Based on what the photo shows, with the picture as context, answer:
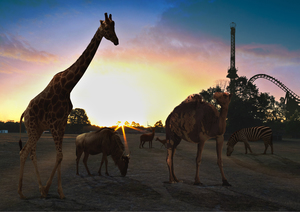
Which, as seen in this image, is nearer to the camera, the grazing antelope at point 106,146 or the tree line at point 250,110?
the grazing antelope at point 106,146

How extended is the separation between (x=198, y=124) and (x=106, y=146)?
3.84m

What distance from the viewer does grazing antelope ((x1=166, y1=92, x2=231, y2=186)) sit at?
685cm

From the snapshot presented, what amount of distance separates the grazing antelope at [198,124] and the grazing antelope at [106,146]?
6.71ft

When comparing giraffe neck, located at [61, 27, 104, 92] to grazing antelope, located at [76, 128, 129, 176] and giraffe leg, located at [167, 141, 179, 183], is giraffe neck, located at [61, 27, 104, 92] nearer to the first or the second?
grazing antelope, located at [76, 128, 129, 176]

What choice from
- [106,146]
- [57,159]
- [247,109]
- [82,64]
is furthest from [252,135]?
[247,109]

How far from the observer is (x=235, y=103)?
3934 centimetres

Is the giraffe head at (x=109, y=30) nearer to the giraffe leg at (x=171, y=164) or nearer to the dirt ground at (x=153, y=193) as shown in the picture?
the giraffe leg at (x=171, y=164)

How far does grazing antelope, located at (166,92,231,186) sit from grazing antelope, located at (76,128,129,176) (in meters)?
2.05

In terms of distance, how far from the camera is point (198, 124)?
6.97m

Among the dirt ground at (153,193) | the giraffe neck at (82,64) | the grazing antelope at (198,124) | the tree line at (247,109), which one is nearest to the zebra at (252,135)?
the dirt ground at (153,193)

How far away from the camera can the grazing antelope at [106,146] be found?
8367mm

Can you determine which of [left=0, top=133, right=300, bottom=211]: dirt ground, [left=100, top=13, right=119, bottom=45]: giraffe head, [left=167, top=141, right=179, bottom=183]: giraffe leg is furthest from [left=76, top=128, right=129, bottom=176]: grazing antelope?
[left=100, top=13, right=119, bottom=45]: giraffe head

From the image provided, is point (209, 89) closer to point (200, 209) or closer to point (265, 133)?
point (265, 133)

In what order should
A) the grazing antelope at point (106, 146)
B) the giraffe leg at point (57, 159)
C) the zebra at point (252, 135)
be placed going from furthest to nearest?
1. the zebra at point (252, 135)
2. the grazing antelope at point (106, 146)
3. the giraffe leg at point (57, 159)
